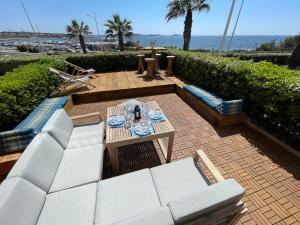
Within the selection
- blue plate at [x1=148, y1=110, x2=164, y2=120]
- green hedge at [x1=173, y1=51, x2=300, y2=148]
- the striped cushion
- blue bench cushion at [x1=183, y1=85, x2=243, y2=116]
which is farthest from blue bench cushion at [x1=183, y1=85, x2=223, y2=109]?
blue plate at [x1=148, y1=110, x2=164, y2=120]

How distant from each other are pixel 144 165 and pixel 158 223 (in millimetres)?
1872

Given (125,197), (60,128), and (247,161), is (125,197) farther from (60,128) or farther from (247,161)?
(247,161)

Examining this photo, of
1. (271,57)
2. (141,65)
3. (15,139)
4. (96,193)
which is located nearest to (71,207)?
(96,193)

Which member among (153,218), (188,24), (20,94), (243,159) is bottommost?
(243,159)

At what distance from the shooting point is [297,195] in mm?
2498

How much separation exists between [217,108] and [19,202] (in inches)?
162

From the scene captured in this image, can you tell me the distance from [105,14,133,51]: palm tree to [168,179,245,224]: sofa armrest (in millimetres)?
23389

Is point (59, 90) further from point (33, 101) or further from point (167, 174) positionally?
point (167, 174)

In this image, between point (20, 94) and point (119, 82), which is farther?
point (119, 82)

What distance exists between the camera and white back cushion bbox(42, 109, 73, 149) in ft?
8.14

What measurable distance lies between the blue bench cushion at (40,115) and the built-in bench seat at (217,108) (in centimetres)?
397

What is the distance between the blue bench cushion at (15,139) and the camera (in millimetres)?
2697

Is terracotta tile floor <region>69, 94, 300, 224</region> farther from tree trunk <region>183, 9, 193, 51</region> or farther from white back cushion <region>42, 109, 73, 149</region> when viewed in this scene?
tree trunk <region>183, 9, 193, 51</region>

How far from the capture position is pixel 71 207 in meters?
1.76
